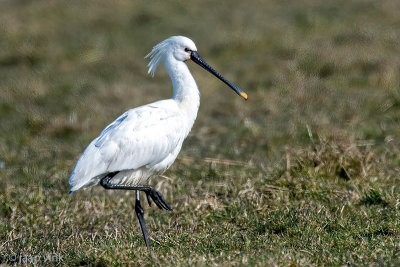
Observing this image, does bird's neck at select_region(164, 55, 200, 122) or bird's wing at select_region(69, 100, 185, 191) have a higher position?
bird's neck at select_region(164, 55, 200, 122)

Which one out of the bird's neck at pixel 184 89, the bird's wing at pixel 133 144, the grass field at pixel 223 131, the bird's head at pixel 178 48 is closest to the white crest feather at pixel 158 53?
the bird's head at pixel 178 48

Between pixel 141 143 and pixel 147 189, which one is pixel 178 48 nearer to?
pixel 141 143

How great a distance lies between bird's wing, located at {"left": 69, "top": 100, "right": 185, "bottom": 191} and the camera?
5.68m

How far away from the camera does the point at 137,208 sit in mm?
5926

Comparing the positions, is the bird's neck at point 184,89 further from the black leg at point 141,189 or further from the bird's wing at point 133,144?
the black leg at point 141,189

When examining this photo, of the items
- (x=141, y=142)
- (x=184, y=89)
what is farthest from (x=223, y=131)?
(x=141, y=142)

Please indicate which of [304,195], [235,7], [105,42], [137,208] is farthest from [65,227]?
[235,7]

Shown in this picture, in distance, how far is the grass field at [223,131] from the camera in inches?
211

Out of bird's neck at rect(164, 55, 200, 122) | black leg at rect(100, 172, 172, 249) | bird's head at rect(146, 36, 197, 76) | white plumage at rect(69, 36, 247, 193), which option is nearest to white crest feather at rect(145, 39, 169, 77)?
bird's head at rect(146, 36, 197, 76)

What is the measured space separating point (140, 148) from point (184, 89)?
75 centimetres

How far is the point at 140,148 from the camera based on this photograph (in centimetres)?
586

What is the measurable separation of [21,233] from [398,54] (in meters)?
8.03

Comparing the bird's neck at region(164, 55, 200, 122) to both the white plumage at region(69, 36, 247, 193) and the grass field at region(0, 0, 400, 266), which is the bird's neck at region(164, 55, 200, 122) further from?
the grass field at region(0, 0, 400, 266)

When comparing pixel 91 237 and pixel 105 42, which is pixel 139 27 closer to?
pixel 105 42
